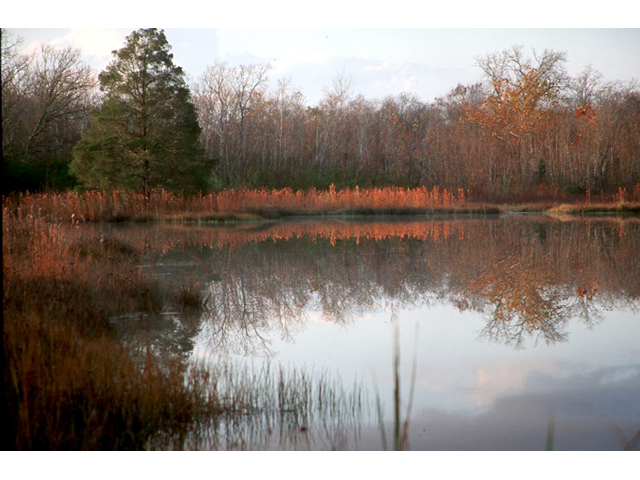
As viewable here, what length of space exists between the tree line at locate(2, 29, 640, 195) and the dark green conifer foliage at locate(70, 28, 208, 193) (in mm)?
39

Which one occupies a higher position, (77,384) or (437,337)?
(77,384)

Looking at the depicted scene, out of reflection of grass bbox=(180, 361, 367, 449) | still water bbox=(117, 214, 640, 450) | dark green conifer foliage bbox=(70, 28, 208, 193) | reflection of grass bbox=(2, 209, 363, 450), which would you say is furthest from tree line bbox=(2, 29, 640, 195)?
reflection of grass bbox=(180, 361, 367, 449)

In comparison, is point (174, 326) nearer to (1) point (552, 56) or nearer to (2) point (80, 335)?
(2) point (80, 335)

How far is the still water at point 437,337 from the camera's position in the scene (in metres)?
2.31

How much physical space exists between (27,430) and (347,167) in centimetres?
2721

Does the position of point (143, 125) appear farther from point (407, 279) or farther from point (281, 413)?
point (281, 413)

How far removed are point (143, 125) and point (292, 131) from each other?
14.6 metres

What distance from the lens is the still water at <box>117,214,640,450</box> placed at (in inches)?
91.0

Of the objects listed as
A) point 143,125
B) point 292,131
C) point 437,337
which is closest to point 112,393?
point 437,337

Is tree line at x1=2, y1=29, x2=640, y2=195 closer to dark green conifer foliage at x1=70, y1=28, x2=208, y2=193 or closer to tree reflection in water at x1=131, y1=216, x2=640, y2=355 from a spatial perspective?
dark green conifer foliage at x1=70, y1=28, x2=208, y2=193

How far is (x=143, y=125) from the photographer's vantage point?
53.3ft

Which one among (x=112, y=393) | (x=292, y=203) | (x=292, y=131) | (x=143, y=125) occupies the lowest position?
(x=112, y=393)

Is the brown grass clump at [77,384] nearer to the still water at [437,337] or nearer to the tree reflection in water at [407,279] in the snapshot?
the still water at [437,337]

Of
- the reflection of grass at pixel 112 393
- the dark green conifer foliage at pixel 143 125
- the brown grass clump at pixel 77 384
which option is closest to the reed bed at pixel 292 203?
the dark green conifer foliage at pixel 143 125
